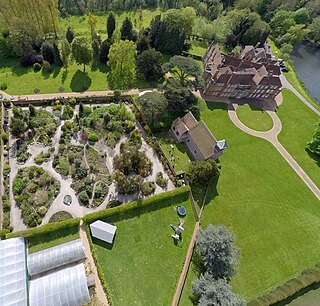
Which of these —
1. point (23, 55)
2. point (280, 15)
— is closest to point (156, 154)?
point (23, 55)

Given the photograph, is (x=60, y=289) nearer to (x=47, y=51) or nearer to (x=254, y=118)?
(x=47, y=51)

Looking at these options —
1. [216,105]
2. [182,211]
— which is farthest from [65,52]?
[182,211]

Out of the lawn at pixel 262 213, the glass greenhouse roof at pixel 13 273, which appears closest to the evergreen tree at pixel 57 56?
the lawn at pixel 262 213

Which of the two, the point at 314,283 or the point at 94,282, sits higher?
the point at 314,283

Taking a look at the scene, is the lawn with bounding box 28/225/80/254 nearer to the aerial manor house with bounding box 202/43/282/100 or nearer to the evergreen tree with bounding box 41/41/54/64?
the evergreen tree with bounding box 41/41/54/64

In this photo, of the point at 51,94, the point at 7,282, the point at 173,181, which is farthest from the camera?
the point at 51,94

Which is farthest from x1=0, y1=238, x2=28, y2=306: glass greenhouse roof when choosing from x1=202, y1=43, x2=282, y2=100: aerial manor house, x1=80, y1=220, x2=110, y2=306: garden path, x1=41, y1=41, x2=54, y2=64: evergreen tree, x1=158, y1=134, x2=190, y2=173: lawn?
x1=202, y1=43, x2=282, y2=100: aerial manor house

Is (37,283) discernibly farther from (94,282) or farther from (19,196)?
(19,196)
